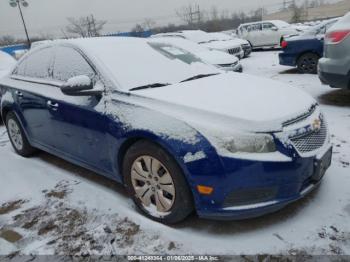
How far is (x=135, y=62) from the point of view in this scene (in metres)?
3.28

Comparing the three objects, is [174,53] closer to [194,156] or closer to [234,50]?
[194,156]

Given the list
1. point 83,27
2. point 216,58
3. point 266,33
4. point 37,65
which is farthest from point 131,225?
point 83,27

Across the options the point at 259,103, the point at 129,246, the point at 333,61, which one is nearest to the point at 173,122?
the point at 259,103

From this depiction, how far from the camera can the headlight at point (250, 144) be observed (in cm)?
229

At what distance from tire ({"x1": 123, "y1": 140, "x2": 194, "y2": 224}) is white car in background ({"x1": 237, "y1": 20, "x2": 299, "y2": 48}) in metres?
14.0

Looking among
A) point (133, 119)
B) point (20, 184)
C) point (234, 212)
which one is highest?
point (133, 119)

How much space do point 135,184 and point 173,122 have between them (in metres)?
0.73

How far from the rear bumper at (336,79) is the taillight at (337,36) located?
49 cm

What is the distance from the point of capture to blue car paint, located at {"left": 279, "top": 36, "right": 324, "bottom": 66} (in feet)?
26.0

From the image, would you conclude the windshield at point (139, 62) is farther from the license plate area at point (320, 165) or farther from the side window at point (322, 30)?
the side window at point (322, 30)

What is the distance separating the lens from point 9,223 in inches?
121

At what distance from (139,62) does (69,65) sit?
76 cm

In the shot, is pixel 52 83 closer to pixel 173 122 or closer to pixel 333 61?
pixel 173 122

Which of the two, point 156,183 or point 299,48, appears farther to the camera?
point 299,48
